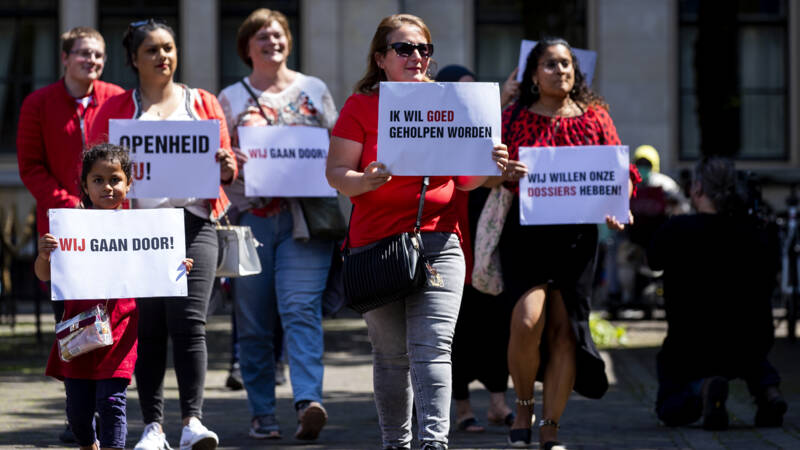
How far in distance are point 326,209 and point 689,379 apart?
2.20 meters

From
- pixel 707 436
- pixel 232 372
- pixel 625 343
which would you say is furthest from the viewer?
pixel 625 343

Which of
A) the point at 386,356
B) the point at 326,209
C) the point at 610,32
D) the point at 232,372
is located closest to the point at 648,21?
the point at 610,32

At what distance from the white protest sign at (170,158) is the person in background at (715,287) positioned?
8.78 feet

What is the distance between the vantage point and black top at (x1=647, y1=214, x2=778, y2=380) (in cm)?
782

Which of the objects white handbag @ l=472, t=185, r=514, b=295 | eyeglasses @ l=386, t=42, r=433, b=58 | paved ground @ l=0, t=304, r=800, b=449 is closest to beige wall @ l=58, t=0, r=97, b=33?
paved ground @ l=0, t=304, r=800, b=449

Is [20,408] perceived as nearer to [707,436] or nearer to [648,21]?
[707,436]

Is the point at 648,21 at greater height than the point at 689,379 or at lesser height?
greater

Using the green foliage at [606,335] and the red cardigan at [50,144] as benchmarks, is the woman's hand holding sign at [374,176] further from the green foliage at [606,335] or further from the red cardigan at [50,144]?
the green foliage at [606,335]

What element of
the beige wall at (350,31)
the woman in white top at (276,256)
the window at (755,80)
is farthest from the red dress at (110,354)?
the window at (755,80)

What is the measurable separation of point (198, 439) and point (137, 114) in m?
1.58

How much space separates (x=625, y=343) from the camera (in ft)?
40.3

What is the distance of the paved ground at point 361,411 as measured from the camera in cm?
710

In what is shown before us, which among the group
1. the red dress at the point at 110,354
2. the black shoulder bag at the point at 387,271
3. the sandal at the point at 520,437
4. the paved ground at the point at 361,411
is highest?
the black shoulder bag at the point at 387,271

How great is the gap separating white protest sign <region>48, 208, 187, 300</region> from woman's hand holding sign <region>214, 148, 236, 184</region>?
32.1 inches
